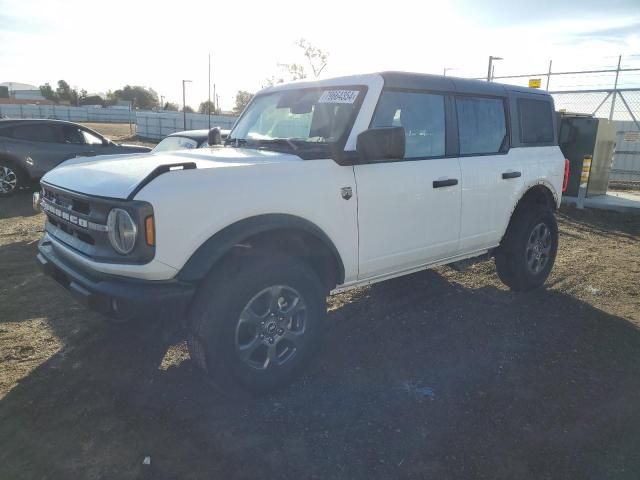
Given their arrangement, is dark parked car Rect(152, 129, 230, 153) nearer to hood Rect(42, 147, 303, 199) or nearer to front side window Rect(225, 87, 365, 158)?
front side window Rect(225, 87, 365, 158)

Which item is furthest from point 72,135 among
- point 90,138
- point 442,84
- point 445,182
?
point 445,182

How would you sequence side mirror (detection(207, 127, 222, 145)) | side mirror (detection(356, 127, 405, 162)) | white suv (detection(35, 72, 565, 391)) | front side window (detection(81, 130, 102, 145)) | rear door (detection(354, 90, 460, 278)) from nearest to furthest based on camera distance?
white suv (detection(35, 72, 565, 391)) < side mirror (detection(356, 127, 405, 162)) < rear door (detection(354, 90, 460, 278)) < side mirror (detection(207, 127, 222, 145)) < front side window (detection(81, 130, 102, 145))

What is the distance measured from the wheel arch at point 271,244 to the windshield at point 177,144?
520cm

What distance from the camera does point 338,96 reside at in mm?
3586

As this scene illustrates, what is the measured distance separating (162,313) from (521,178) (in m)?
3.55

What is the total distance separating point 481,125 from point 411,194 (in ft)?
4.07

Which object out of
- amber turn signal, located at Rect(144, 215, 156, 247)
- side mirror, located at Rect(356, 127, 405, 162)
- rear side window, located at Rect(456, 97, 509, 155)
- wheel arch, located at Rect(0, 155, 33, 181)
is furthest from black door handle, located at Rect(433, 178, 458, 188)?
wheel arch, located at Rect(0, 155, 33, 181)

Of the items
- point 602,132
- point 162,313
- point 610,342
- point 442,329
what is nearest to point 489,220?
point 442,329

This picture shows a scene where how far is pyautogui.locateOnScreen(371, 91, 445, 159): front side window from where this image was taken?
3598mm

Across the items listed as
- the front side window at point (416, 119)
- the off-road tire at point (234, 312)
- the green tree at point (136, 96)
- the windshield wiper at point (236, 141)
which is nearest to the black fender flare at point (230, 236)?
the off-road tire at point (234, 312)

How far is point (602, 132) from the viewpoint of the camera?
10266 mm

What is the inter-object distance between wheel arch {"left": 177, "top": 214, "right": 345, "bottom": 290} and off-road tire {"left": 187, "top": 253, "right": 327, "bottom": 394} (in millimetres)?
114

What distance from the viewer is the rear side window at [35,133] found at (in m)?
9.72

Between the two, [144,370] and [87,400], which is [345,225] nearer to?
[144,370]
